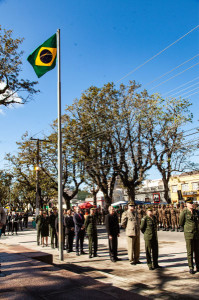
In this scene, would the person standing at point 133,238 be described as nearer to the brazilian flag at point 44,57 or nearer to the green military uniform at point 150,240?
the green military uniform at point 150,240

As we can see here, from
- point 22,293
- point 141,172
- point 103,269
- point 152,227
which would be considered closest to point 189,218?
point 152,227

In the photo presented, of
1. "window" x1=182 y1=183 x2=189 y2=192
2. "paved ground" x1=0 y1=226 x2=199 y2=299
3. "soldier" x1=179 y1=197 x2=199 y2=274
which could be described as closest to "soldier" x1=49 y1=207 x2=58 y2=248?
"paved ground" x1=0 y1=226 x2=199 y2=299

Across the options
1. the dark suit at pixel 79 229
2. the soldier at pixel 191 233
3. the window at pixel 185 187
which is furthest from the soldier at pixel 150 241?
the window at pixel 185 187

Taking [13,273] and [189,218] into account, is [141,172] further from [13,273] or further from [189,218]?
[13,273]

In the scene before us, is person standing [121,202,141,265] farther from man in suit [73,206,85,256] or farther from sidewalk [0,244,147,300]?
man in suit [73,206,85,256]

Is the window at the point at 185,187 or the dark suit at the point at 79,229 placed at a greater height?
the window at the point at 185,187

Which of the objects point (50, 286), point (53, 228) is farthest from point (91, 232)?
point (50, 286)

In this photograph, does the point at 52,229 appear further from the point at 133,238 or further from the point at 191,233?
the point at 191,233

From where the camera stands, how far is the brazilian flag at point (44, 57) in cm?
1088

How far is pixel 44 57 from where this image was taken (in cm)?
1096

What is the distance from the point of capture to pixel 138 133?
27844mm

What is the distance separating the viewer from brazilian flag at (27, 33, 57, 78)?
10.9m

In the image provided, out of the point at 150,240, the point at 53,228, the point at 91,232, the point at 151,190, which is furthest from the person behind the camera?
the point at 151,190

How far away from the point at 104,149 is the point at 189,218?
22765 millimetres
